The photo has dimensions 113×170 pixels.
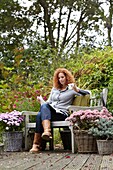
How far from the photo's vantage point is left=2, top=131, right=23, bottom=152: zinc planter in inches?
188

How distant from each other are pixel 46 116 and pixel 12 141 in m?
0.54

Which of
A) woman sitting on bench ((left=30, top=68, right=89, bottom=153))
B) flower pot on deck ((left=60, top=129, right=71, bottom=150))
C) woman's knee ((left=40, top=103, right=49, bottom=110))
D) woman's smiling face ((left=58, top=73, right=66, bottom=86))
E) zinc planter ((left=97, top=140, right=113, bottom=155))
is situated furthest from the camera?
woman's smiling face ((left=58, top=73, right=66, bottom=86))

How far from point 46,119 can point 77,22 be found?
10072mm

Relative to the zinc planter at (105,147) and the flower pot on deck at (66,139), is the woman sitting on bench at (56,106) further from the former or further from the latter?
the zinc planter at (105,147)

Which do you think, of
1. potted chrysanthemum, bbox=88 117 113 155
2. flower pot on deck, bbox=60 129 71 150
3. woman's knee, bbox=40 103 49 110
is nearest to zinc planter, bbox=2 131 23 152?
woman's knee, bbox=40 103 49 110

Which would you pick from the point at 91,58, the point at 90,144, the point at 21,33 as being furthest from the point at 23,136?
the point at 21,33

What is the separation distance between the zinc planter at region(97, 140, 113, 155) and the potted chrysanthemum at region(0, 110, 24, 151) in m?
1.10

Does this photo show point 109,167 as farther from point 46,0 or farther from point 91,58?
point 46,0

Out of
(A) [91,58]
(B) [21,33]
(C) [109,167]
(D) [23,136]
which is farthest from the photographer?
(B) [21,33]

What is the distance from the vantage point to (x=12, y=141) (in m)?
4.77

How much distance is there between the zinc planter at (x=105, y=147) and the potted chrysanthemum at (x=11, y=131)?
110cm

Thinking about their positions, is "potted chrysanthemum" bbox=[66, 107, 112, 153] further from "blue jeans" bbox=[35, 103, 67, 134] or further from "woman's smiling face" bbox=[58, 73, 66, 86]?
"woman's smiling face" bbox=[58, 73, 66, 86]

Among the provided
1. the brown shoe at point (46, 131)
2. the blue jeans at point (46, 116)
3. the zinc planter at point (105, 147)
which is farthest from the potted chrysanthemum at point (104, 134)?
the blue jeans at point (46, 116)

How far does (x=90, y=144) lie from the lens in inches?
172
